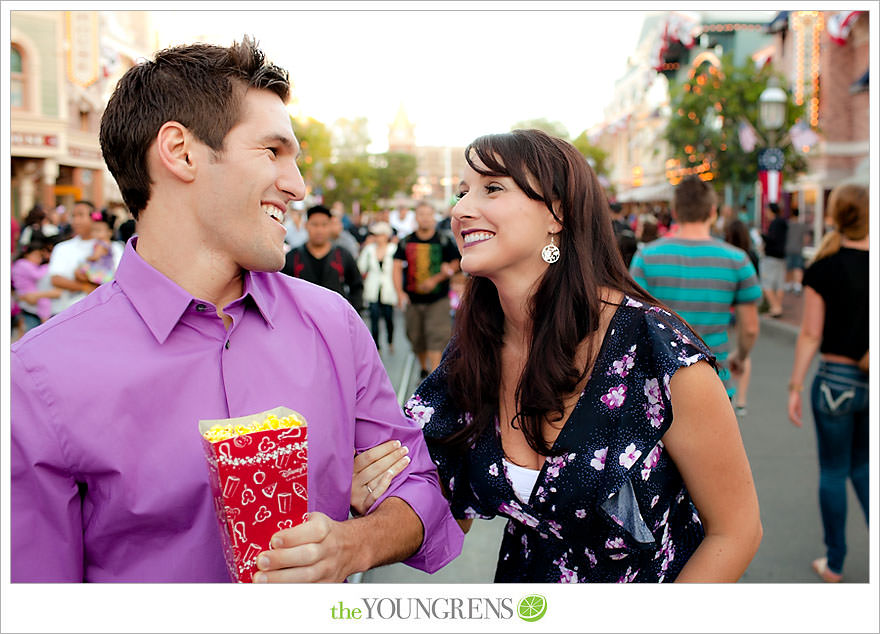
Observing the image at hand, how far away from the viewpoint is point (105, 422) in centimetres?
160

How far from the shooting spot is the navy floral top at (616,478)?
209 centimetres

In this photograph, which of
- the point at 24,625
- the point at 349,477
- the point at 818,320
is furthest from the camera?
the point at 818,320

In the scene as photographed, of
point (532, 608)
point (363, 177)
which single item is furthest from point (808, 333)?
point (363, 177)

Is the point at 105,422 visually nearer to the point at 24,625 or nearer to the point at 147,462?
the point at 147,462

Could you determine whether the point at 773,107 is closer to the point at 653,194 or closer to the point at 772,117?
the point at 772,117

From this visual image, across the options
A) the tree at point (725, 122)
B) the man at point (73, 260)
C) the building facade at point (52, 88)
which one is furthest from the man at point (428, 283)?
the building facade at point (52, 88)

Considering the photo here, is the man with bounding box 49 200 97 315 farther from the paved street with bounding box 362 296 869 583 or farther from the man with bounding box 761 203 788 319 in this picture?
the man with bounding box 761 203 788 319

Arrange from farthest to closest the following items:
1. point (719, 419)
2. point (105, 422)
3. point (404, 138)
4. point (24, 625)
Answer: point (404, 138) → point (719, 419) → point (105, 422) → point (24, 625)

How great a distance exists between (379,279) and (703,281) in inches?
291

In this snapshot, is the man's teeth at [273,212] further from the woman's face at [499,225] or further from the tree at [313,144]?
the tree at [313,144]

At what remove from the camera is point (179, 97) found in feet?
5.73

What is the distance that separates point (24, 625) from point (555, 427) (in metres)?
1.30

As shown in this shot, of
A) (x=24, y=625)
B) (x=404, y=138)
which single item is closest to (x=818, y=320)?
(x=24, y=625)

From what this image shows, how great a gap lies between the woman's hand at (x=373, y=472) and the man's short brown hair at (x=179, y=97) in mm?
752
